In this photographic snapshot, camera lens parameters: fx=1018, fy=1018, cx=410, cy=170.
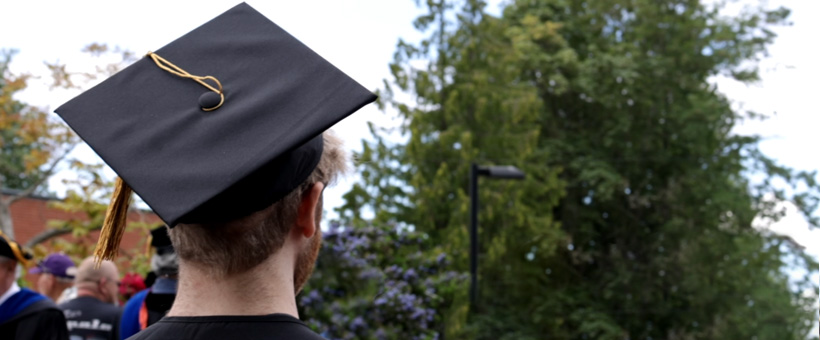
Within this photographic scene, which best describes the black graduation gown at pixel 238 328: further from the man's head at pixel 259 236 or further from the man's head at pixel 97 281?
the man's head at pixel 97 281

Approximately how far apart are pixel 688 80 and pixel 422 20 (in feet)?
24.0

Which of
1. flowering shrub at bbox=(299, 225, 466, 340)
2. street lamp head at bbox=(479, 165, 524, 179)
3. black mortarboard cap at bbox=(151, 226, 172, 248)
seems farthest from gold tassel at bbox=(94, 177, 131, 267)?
street lamp head at bbox=(479, 165, 524, 179)

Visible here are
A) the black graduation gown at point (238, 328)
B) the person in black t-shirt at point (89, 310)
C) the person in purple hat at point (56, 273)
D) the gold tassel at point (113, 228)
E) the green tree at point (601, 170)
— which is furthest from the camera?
the green tree at point (601, 170)

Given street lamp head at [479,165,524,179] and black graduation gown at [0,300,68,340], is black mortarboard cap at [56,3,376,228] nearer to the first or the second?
black graduation gown at [0,300,68,340]

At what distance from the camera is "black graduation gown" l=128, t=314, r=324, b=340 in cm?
165

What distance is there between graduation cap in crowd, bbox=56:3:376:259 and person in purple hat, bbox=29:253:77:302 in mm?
5161

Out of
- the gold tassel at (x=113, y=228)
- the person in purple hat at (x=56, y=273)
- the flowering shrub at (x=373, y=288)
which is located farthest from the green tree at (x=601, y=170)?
the gold tassel at (x=113, y=228)

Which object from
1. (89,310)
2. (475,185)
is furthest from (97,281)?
(475,185)

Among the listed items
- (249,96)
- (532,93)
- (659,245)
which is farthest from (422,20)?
(249,96)

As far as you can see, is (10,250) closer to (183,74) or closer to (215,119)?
(183,74)

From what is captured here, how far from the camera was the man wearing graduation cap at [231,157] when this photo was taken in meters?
1.67

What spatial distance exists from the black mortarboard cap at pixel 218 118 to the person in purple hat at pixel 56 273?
5255 millimetres

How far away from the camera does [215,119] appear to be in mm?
1789

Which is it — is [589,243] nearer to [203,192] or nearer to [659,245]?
[659,245]
